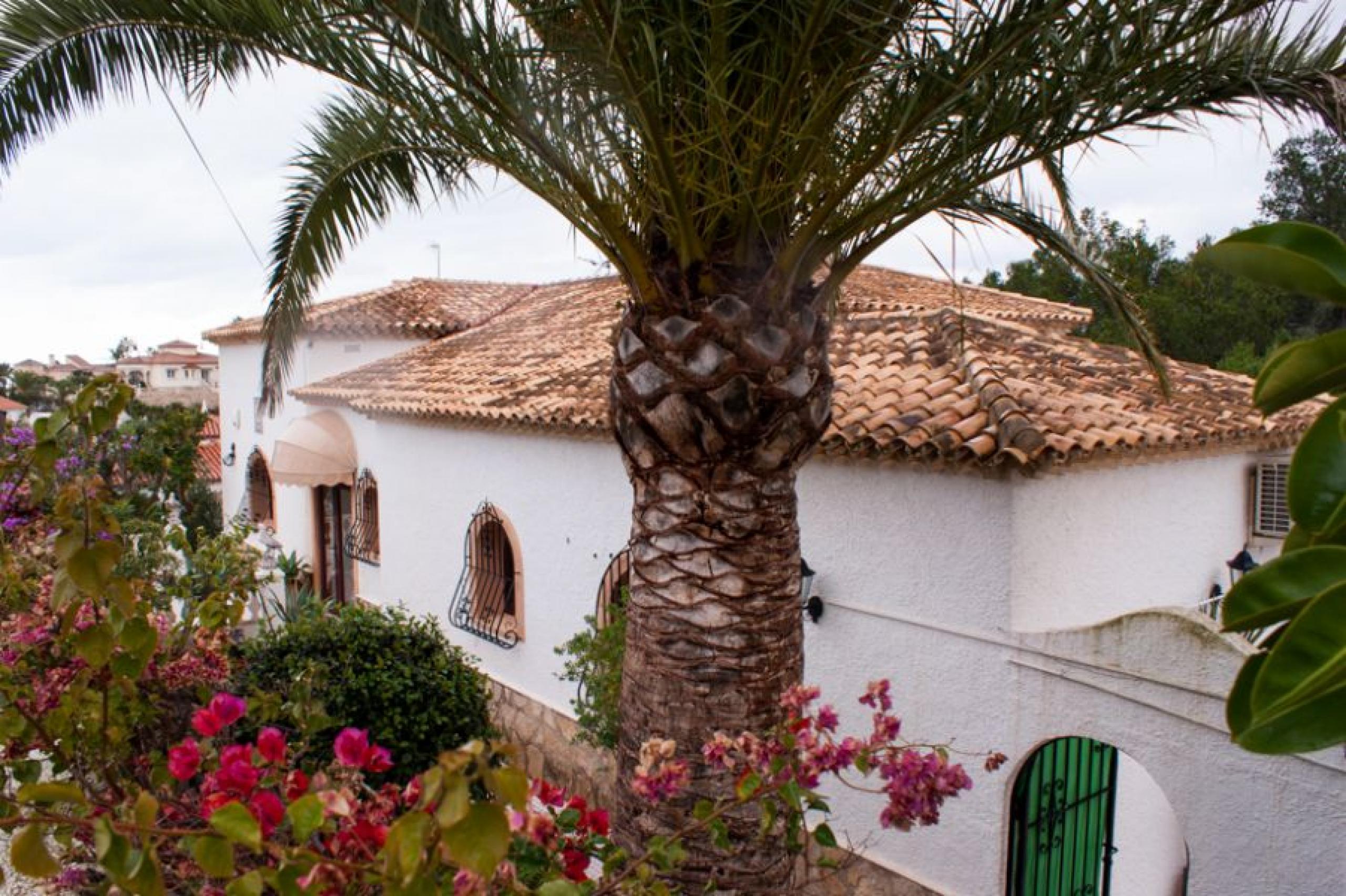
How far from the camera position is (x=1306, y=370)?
2043mm

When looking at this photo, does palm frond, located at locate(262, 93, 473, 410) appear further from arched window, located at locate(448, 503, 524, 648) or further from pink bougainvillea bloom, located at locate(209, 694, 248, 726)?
arched window, located at locate(448, 503, 524, 648)

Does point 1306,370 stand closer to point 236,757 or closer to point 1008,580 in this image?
point 236,757

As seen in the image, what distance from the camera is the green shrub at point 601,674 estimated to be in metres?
9.10

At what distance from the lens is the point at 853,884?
27.4 ft

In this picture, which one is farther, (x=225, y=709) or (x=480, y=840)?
(x=225, y=709)

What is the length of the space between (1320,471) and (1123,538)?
22.8 feet

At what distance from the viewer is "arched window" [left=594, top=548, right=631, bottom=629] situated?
10.9 metres

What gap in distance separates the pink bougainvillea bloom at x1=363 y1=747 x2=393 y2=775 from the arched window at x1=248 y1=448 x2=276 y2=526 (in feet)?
79.1

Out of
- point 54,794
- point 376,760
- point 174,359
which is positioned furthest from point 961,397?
point 174,359

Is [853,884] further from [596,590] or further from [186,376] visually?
[186,376]

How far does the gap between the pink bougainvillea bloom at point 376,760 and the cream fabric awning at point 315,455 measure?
55.3ft

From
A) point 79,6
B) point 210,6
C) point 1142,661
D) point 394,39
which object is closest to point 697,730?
point 1142,661

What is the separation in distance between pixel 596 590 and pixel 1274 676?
10.2m

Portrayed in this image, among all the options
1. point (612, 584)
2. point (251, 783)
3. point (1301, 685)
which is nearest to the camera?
point (1301, 685)
